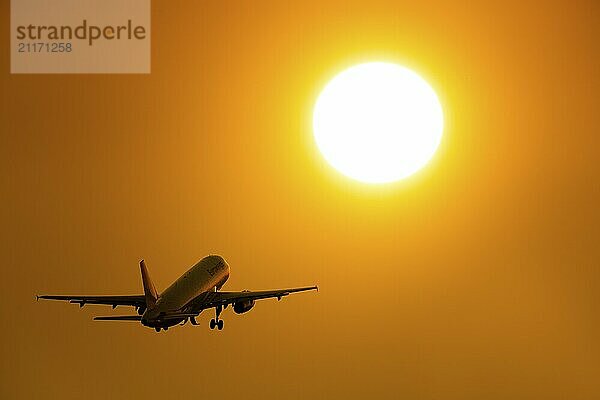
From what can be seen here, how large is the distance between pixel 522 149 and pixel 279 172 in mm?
1559

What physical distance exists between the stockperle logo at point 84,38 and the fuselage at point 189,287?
1.35 meters

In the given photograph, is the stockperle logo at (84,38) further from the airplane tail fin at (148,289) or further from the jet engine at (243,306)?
the jet engine at (243,306)

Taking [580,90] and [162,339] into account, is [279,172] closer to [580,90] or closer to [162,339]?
[162,339]

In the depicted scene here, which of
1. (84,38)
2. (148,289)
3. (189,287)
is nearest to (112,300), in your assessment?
(148,289)

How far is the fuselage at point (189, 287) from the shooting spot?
7004 millimetres

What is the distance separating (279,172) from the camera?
25.2 ft

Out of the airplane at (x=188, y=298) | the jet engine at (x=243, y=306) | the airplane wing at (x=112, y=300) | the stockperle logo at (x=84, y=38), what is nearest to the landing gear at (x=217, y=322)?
the airplane at (x=188, y=298)

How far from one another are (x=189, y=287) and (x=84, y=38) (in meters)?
1.80

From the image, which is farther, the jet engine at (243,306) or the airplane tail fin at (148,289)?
the jet engine at (243,306)

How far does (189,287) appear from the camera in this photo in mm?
7230

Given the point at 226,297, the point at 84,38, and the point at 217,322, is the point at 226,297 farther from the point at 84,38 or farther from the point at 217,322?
the point at 84,38

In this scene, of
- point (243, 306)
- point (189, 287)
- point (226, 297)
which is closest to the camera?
point (189, 287)


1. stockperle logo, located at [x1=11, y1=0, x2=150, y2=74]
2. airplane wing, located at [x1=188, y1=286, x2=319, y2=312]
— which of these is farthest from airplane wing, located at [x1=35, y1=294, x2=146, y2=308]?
stockperle logo, located at [x1=11, y1=0, x2=150, y2=74]

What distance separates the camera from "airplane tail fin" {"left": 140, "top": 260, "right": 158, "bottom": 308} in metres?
7.07
